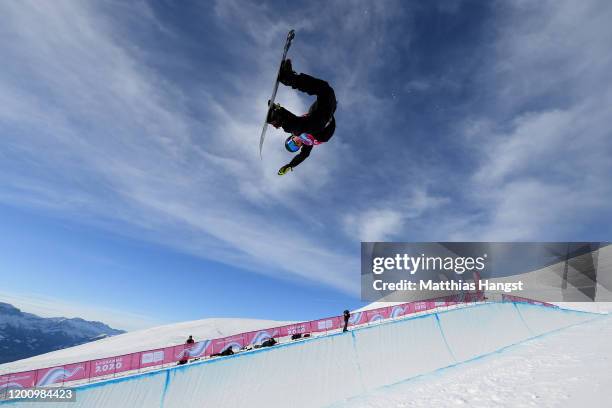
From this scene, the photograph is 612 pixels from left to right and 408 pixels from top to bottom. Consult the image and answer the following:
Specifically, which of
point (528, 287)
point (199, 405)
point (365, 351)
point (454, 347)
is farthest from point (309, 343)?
point (528, 287)

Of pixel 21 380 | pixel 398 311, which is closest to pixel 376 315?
pixel 398 311

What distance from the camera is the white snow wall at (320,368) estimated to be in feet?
37.3

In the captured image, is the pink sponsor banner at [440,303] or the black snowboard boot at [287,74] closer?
the black snowboard boot at [287,74]

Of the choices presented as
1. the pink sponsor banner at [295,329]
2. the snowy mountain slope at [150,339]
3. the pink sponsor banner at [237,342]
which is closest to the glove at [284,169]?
the pink sponsor banner at [237,342]

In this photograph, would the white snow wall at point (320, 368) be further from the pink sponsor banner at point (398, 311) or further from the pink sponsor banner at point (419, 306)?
the pink sponsor banner at point (398, 311)

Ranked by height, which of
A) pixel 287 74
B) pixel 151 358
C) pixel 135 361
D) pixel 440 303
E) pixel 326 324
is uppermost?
pixel 287 74

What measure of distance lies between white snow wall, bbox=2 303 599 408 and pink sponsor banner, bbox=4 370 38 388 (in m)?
2.35

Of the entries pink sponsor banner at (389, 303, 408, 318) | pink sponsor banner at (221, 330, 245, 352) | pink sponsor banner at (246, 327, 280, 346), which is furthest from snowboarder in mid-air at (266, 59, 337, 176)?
pink sponsor banner at (389, 303, 408, 318)

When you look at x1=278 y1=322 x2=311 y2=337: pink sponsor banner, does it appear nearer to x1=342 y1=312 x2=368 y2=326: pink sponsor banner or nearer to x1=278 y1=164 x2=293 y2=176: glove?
x1=342 y1=312 x2=368 y2=326: pink sponsor banner

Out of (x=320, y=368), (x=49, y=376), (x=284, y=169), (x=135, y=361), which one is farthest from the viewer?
(x=135, y=361)

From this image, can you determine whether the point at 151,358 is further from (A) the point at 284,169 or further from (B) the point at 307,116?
(B) the point at 307,116

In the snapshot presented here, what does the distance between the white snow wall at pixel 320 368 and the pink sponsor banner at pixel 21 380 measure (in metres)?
2.35

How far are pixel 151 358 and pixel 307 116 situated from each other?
45.7 feet

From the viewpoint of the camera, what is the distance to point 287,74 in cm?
562
